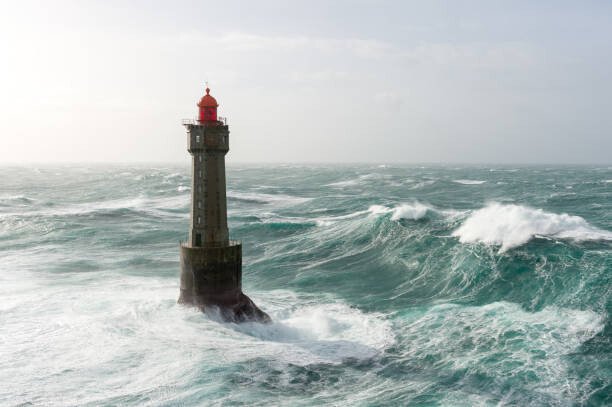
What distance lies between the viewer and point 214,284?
773 inches

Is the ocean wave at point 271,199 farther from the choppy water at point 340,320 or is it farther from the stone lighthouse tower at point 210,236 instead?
the stone lighthouse tower at point 210,236

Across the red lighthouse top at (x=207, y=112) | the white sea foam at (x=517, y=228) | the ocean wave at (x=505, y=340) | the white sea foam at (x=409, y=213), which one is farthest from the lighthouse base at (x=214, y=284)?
the white sea foam at (x=409, y=213)

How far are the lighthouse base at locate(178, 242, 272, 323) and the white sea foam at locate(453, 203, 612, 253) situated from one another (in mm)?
12695

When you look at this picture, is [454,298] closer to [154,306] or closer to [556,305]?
[556,305]

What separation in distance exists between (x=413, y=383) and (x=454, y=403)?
1.39 metres

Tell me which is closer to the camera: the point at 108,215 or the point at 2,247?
the point at 2,247

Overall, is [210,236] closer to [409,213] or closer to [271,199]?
[409,213]

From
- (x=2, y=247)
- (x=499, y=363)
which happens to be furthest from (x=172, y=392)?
(x=2, y=247)

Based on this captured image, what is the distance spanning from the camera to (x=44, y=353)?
52.1 ft

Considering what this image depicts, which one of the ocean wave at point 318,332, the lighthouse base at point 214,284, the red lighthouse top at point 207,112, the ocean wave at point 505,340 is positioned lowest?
the ocean wave at point 318,332

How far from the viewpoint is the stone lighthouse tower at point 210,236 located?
1902 centimetres

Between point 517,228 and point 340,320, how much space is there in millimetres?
12557

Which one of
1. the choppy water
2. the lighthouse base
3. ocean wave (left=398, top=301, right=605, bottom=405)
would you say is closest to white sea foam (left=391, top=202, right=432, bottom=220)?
the choppy water

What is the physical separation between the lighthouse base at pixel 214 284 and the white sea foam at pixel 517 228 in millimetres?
12695
